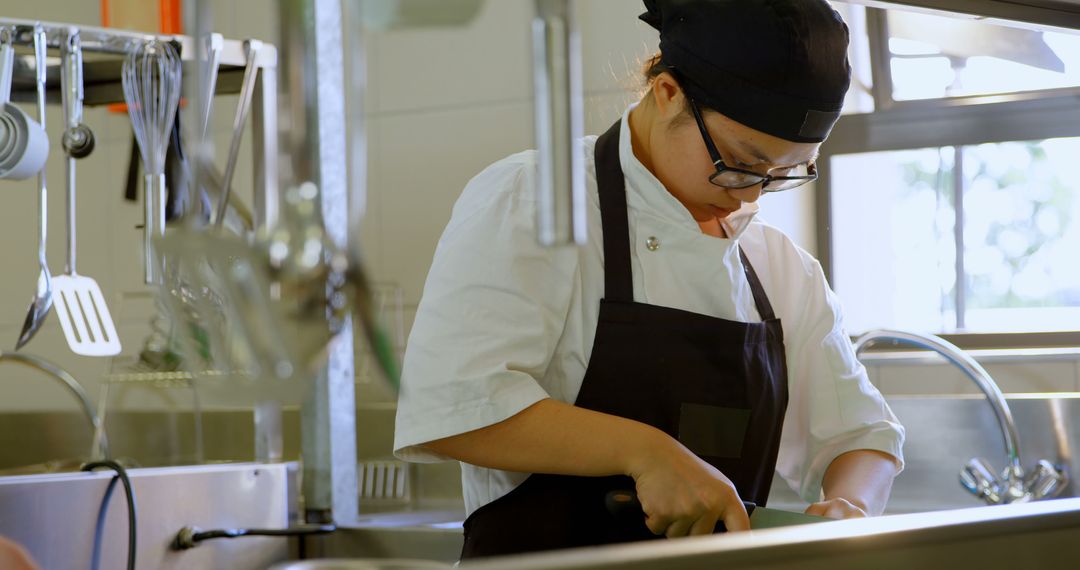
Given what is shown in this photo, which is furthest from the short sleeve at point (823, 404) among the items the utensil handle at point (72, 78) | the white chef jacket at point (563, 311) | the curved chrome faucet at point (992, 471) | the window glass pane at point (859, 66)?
the window glass pane at point (859, 66)

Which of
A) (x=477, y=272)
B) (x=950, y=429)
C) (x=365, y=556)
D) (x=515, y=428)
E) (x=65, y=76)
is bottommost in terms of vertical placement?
(x=365, y=556)

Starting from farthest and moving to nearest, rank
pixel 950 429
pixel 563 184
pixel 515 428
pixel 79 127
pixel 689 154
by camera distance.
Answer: pixel 950 429 → pixel 79 127 → pixel 689 154 → pixel 515 428 → pixel 563 184

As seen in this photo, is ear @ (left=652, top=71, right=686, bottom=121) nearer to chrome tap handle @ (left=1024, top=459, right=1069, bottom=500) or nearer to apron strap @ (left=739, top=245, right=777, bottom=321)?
apron strap @ (left=739, top=245, right=777, bottom=321)

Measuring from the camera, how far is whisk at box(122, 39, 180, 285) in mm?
1182

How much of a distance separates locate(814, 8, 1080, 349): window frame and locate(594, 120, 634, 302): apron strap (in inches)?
48.2

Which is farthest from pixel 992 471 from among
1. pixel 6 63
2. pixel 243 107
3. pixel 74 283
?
pixel 6 63

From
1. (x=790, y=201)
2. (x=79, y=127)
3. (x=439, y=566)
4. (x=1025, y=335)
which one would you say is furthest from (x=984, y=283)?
(x=439, y=566)

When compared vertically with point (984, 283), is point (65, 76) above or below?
above

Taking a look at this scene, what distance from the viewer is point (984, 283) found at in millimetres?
2324

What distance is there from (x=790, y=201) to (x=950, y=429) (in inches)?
24.0

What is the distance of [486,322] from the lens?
1055mm

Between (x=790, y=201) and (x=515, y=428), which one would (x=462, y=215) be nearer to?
(x=515, y=428)

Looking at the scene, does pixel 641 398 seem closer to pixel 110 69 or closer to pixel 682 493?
pixel 682 493

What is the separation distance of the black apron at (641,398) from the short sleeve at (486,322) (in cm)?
6
